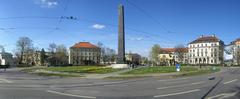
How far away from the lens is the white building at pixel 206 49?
6245 inches

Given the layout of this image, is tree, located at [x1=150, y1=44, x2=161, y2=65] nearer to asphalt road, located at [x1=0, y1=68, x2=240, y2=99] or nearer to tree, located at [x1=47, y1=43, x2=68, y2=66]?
tree, located at [x1=47, y1=43, x2=68, y2=66]

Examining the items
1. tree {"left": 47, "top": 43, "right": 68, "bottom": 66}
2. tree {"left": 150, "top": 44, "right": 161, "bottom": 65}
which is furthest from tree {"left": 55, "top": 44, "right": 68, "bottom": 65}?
tree {"left": 150, "top": 44, "right": 161, "bottom": 65}

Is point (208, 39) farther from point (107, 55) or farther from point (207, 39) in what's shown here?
point (107, 55)

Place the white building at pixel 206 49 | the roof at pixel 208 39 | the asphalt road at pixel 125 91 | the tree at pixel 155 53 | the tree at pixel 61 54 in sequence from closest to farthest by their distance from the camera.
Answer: the asphalt road at pixel 125 91, the tree at pixel 61 54, the tree at pixel 155 53, the white building at pixel 206 49, the roof at pixel 208 39

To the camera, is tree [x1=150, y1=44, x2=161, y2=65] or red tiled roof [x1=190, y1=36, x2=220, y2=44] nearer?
tree [x1=150, y1=44, x2=161, y2=65]

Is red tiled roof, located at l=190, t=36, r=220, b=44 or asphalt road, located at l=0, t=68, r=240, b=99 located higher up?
red tiled roof, located at l=190, t=36, r=220, b=44

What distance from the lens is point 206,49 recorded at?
546ft

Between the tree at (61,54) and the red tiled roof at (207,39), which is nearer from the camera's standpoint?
the tree at (61,54)

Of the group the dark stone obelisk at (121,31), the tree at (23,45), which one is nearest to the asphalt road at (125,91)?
the dark stone obelisk at (121,31)

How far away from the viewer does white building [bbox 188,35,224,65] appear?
6245 inches

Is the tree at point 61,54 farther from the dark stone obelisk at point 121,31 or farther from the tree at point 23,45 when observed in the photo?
the dark stone obelisk at point 121,31

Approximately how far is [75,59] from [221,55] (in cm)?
6710

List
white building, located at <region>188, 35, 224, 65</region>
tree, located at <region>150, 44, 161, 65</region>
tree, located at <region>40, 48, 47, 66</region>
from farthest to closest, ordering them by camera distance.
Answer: white building, located at <region>188, 35, 224, 65</region>
tree, located at <region>150, 44, 161, 65</region>
tree, located at <region>40, 48, 47, 66</region>

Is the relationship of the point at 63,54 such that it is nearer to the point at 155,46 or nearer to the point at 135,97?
the point at 155,46
